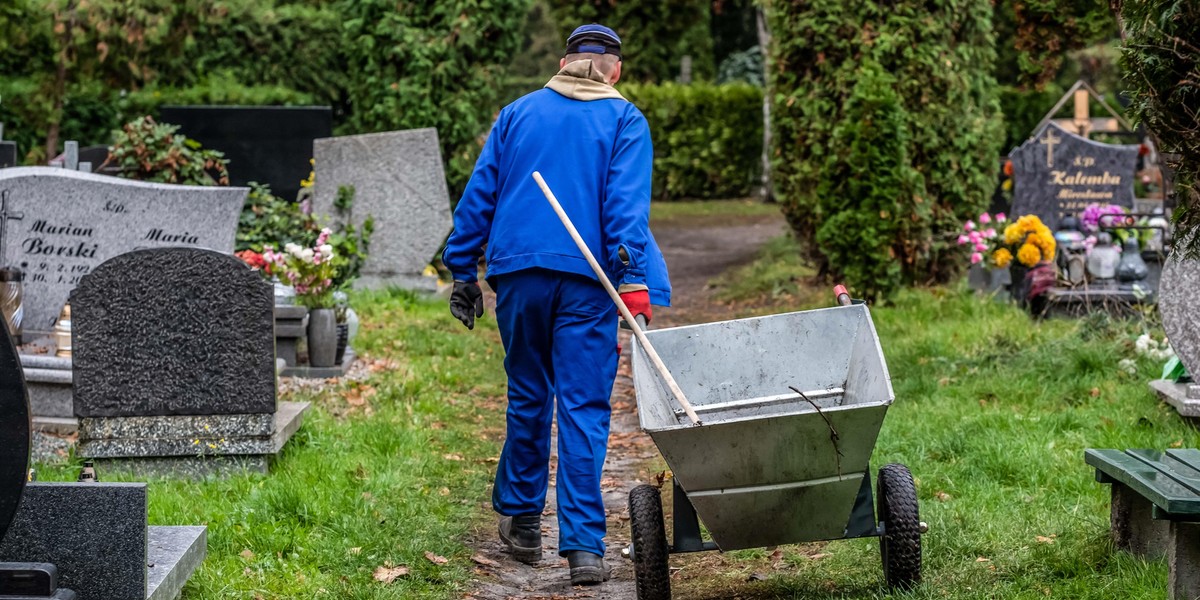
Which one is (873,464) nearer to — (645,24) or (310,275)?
(310,275)

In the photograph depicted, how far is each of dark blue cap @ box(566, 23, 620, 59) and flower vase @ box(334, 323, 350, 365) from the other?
3.75 m

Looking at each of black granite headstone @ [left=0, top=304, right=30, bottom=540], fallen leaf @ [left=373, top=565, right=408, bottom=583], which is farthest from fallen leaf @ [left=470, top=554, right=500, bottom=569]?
black granite headstone @ [left=0, top=304, right=30, bottom=540]

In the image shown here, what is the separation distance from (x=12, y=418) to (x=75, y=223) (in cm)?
461

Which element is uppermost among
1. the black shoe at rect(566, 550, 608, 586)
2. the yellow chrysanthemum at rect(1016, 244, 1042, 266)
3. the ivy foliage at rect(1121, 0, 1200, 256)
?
the ivy foliage at rect(1121, 0, 1200, 256)

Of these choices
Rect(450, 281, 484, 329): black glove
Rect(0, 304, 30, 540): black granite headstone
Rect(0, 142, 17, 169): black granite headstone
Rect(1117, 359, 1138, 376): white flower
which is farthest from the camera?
Rect(0, 142, 17, 169): black granite headstone

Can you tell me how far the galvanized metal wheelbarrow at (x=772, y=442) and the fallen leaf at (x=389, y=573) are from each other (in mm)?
835

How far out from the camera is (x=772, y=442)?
12.1 ft

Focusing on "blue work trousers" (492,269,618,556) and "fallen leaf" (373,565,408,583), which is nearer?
"fallen leaf" (373,565,408,583)

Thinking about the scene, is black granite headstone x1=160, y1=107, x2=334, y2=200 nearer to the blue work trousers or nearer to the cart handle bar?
the blue work trousers

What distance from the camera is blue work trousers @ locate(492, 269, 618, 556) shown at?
4.59 meters

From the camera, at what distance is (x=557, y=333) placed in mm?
4637

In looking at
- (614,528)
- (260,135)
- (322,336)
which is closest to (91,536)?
(614,528)

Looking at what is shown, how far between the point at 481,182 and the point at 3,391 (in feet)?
6.85

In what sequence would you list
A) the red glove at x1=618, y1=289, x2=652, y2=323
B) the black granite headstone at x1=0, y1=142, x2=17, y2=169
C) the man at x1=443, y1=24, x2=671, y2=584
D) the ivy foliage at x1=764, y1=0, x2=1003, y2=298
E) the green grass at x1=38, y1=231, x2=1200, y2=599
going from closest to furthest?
the green grass at x1=38, y1=231, x2=1200, y2=599, the red glove at x1=618, y1=289, x2=652, y2=323, the man at x1=443, y1=24, x2=671, y2=584, the black granite headstone at x1=0, y1=142, x2=17, y2=169, the ivy foliage at x1=764, y1=0, x2=1003, y2=298
